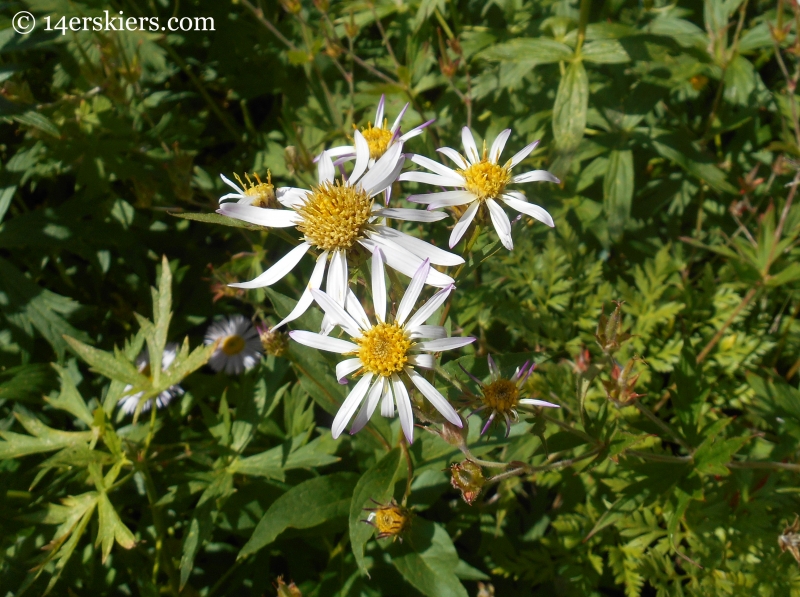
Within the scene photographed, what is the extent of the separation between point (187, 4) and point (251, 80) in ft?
2.19

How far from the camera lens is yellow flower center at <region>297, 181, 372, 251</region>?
160cm

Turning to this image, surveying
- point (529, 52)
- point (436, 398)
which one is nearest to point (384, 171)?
point (436, 398)

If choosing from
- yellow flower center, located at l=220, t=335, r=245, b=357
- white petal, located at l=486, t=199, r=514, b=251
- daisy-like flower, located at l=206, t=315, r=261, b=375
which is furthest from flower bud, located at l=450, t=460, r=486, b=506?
yellow flower center, located at l=220, t=335, r=245, b=357

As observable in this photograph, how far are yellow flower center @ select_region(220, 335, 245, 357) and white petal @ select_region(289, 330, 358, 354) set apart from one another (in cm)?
192

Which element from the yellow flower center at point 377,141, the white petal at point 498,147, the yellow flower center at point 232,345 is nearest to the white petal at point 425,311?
the white petal at point 498,147

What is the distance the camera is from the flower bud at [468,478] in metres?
1.60

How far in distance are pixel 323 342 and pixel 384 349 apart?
171 millimetres

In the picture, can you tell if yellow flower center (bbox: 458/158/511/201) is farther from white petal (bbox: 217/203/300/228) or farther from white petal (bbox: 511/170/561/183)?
white petal (bbox: 217/203/300/228)

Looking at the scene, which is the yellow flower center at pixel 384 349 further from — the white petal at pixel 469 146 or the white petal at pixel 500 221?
the white petal at pixel 469 146

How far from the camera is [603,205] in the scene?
2.77 meters

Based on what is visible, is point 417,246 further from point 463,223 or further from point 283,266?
point 283,266

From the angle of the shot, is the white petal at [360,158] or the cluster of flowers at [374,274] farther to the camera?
the white petal at [360,158]

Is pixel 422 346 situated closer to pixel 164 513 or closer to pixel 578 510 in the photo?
pixel 578 510

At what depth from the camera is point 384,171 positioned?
5.21 feet
